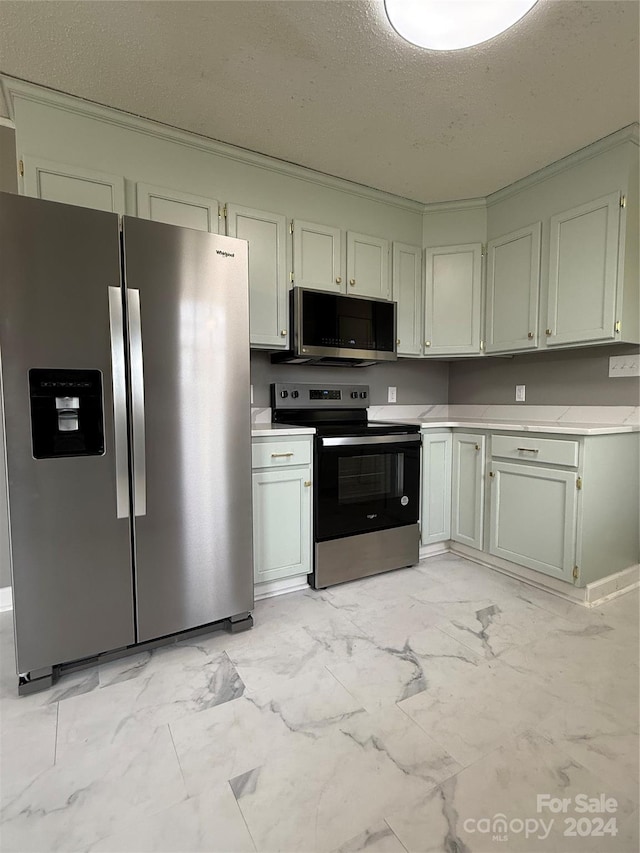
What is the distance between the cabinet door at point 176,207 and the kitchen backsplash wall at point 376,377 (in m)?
0.80

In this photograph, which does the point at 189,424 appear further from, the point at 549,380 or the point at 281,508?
the point at 549,380

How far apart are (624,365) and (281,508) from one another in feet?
7.08

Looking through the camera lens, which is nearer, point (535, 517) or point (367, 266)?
point (535, 517)

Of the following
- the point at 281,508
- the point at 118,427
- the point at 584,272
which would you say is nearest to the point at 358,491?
the point at 281,508

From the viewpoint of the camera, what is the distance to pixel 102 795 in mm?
1159

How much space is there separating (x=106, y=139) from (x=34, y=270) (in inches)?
41.2

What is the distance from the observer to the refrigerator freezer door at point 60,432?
58.0 inches

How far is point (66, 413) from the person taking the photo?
157 cm

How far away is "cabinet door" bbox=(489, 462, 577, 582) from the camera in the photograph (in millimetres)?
2232

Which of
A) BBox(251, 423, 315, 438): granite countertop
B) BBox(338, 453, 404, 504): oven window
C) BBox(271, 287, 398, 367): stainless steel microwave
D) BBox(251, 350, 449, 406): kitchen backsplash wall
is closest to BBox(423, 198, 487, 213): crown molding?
BBox(271, 287, 398, 367): stainless steel microwave

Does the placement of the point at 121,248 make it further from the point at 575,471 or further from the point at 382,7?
the point at 575,471

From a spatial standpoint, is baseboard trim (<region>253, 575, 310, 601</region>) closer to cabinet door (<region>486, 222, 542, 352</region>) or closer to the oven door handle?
the oven door handle

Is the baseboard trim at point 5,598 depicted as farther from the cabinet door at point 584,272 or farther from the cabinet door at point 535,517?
the cabinet door at point 584,272

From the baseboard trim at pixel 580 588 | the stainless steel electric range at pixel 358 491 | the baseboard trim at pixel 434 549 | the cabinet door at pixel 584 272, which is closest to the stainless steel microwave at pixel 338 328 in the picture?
the stainless steel electric range at pixel 358 491
